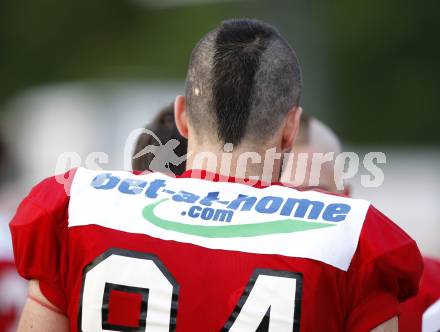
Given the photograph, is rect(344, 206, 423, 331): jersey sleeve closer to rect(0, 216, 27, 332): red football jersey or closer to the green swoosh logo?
the green swoosh logo

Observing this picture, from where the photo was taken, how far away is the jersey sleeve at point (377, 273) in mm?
2506

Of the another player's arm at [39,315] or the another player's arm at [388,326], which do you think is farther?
the another player's arm at [39,315]

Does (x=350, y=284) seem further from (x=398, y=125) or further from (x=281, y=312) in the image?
(x=398, y=125)

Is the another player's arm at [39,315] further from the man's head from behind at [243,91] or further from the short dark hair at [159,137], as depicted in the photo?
the short dark hair at [159,137]

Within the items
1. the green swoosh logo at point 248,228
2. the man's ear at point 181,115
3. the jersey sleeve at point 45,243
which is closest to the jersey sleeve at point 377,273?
the green swoosh logo at point 248,228

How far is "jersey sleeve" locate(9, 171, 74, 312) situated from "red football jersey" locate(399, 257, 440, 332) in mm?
1122

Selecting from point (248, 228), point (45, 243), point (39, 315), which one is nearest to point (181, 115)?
point (248, 228)

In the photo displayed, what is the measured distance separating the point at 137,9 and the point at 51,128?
1246cm

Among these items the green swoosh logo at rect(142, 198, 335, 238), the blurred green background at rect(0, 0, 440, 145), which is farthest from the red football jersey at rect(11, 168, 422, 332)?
the blurred green background at rect(0, 0, 440, 145)

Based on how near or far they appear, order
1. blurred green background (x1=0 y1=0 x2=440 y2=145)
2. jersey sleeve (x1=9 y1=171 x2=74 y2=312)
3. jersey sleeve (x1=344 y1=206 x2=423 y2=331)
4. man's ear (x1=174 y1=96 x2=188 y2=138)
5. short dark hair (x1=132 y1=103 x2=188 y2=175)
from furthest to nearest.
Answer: blurred green background (x1=0 y1=0 x2=440 y2=145) < short dark hair (x1=132 y1=103 x2=188 y2=175) < man's ear (x1=174 y1=96 x2=188 y2=138) < jersey sleeve (x1=9 y1=171 x2=74 y2=312) < jersey sleeve (x1=344 y1=206 x2=423 y2=331)

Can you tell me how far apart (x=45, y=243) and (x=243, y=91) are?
2.50 feet

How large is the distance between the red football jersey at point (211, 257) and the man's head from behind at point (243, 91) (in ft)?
0.60

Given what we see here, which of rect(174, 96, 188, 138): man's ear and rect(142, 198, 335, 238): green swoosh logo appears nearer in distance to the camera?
rect(142, 198, 335, 238): green swoosh logo

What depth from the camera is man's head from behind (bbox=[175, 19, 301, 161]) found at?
2781mm
